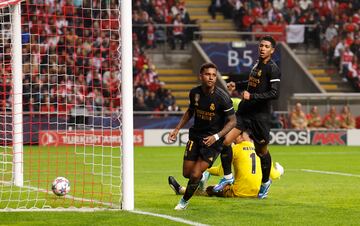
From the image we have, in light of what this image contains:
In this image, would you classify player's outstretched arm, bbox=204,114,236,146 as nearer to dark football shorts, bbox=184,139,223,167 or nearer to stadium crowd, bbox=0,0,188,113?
dark football shorts, bbox=184,139,223,167

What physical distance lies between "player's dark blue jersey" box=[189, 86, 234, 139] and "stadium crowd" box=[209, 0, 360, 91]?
98.4 ft

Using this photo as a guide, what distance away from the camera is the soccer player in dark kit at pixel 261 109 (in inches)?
579

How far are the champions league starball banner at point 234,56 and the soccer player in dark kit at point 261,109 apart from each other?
2667 cm

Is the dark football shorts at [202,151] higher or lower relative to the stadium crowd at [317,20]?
lower

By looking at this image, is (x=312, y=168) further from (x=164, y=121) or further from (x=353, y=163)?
(x=164, y=121)

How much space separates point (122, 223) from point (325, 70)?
33100 mm

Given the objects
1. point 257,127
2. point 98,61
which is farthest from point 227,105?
point 98,61

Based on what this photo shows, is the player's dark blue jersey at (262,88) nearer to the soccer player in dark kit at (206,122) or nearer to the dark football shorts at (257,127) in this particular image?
the dark football shorts at (257,127)

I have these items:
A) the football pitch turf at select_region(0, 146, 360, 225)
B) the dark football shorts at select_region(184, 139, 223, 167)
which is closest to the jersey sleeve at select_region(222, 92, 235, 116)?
the dark football shorts at select_region(184, 139, 223, 167)

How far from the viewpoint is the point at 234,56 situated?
137 ft

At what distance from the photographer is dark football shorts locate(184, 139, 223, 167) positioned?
13.2 m

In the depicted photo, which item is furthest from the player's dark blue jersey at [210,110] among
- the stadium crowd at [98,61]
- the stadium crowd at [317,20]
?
the stadium crowd at [317,20]

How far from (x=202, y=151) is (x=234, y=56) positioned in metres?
28.8

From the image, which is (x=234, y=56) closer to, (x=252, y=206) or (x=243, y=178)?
(x=243, y=178)
